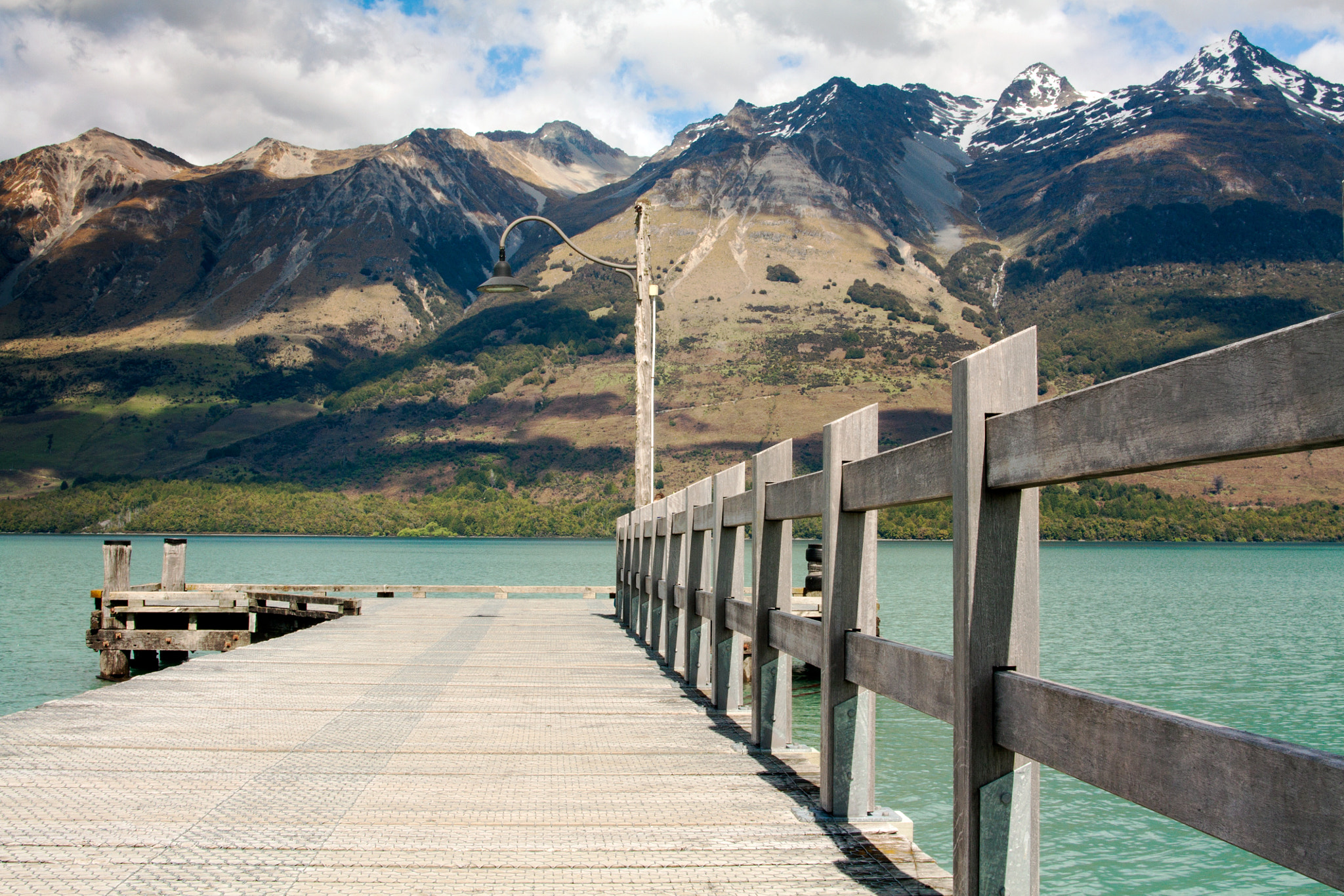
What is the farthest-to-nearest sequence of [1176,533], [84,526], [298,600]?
1. [84,526]
2. [1176,533]
3. [298,600]

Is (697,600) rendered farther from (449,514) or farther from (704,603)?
(449,514)

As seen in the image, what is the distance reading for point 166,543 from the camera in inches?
807

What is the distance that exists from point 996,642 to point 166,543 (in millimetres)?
20470

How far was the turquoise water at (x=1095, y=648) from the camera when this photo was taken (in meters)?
9.32

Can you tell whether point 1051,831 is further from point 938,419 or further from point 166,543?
point 938,419

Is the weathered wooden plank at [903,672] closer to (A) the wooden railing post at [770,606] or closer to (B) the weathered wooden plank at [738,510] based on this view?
(A) the wooden railing post at [770,606]

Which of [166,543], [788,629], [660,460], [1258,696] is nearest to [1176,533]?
[660,460]

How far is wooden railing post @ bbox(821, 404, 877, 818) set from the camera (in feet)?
12.9

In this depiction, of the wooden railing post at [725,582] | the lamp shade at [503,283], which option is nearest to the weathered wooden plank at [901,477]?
the wooden railing post at [725,582]

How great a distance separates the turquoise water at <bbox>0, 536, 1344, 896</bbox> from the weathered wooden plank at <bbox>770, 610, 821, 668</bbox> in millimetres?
3617

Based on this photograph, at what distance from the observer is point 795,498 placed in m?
4.78

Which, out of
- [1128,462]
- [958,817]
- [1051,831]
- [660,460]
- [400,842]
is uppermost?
[660,460]

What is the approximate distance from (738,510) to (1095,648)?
25.4 meters

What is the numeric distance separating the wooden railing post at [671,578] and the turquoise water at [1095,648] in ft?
8.56
